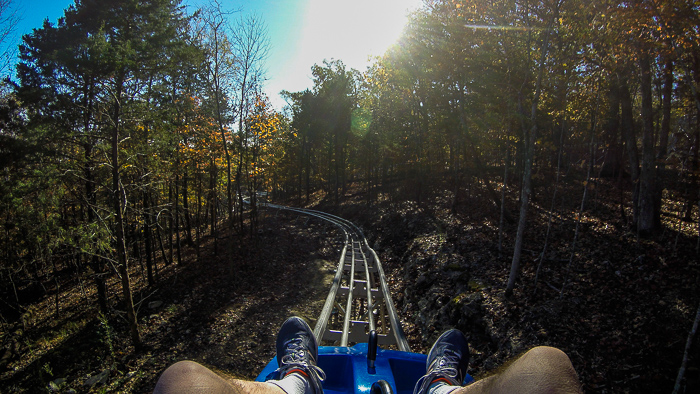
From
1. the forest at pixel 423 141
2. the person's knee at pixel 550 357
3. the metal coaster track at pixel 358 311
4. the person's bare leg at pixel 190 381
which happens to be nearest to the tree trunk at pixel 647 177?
the forest at pixel 423 141

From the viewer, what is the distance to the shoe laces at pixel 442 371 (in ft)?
6.89

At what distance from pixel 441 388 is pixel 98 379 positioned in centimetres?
983

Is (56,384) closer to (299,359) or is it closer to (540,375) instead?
(299,359)

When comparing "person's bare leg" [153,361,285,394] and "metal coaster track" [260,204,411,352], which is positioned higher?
"person's bare leg" [153,361,285,394]

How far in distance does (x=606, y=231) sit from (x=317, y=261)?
10754 mm

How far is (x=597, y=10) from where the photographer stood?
610 cm

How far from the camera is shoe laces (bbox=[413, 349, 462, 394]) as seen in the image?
2.10m

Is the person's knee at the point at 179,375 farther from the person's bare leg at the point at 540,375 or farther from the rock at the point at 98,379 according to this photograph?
the rock at the point at 98,379

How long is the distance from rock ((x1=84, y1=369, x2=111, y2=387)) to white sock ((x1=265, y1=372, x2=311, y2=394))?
350 inches

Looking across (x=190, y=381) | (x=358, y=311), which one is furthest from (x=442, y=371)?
(x=358, y=311)

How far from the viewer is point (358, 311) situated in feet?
29.3

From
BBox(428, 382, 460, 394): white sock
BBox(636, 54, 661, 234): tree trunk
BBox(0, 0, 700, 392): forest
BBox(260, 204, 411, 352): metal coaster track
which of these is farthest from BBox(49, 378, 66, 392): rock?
BBox(636, 54, 661, 234): tree trunk

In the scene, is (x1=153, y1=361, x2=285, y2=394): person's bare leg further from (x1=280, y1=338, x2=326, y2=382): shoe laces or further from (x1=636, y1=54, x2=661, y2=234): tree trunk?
(x1=636, y1=54, x2=661, y2=234): tree trunk

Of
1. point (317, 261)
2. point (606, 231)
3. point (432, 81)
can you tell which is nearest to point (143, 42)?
point (317, 261)
